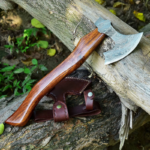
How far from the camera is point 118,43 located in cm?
117

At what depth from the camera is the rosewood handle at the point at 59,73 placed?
126 cm

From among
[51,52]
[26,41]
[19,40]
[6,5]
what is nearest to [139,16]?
[51,52]

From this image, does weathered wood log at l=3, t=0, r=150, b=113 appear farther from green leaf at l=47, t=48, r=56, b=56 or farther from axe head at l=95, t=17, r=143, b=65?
green leaf at l=47, t=48, r=56, b=56

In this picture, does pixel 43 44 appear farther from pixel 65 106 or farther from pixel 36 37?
pixel 65 106

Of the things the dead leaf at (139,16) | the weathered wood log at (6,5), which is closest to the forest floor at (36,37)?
the dead leaf at (139,16)

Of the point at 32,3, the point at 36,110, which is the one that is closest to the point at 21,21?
the point at 32,3

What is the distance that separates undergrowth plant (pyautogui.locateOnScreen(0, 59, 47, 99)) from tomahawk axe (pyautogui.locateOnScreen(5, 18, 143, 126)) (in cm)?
88

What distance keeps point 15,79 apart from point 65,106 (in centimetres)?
132

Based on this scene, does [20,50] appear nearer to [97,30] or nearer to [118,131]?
[97,30]

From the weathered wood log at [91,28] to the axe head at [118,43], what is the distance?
0.05 metres

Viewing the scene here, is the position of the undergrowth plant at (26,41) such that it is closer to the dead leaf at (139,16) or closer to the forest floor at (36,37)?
the forest floor at (36,37)

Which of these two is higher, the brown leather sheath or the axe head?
the axe head

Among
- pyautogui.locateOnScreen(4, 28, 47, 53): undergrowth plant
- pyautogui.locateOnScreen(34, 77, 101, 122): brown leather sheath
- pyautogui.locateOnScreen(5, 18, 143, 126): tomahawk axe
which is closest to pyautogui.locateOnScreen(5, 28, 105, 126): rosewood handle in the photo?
pyautogui.locateOnScreen(5, 18, 143, 126): tomahawk axe

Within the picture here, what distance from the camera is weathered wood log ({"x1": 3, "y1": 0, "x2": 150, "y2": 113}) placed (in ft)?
3.66
